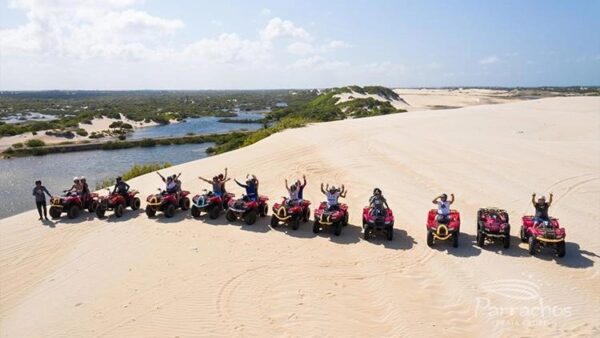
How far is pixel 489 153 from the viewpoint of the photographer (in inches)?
844

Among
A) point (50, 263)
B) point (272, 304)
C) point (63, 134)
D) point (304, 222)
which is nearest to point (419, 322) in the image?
point (272, 304)

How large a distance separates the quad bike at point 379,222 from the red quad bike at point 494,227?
202cm

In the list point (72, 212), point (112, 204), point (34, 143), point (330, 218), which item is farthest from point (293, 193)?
point (34, 143)

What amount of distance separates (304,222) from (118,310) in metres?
5.89

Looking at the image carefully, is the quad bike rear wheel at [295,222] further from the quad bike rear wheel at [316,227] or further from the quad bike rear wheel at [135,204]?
the quad bike rear wheel at [135,204]

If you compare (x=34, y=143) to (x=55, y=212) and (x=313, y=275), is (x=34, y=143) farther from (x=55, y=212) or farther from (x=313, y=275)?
(x=313, y=275)

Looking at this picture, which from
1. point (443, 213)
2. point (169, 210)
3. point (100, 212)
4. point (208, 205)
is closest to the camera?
point (443, 213)

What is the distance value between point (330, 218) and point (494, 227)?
3770 mm

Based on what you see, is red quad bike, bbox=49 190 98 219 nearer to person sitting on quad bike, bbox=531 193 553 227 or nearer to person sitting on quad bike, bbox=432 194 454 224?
person sitting on quad bike, bbox=432 194 454 224

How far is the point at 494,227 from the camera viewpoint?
10.5 metres

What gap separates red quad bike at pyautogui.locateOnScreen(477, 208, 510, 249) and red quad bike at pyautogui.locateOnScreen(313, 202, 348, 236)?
3.27 m

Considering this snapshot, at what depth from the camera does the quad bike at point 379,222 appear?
36.4 ft
